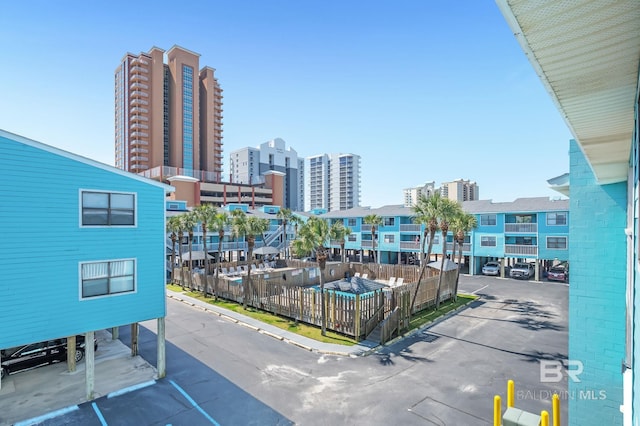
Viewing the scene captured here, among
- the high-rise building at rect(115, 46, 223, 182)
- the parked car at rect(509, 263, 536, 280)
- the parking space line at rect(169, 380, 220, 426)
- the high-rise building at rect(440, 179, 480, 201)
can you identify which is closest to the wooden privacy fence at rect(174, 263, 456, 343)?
the parking space line at rect(169, 380, 220, 426)

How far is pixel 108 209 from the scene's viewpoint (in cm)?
1316

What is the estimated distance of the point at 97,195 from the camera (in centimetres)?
1293

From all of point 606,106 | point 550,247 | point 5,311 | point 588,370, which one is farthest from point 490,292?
point 5,311

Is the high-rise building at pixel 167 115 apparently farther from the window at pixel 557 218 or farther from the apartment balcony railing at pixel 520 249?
the window at pixel 557 218

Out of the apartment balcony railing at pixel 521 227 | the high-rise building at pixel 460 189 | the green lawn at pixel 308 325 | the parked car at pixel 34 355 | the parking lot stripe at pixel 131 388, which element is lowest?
the green lawn at pixel 308 325

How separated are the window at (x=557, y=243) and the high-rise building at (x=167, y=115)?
234ft

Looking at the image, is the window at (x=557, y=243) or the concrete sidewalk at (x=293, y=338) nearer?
the concrete sidewalk at (x=293, y=338)

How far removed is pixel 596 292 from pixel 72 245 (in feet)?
53.5

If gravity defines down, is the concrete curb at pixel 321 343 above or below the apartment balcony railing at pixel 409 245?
below

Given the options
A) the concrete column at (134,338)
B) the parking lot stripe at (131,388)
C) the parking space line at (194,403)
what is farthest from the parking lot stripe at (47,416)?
the concrete column at (134,338)

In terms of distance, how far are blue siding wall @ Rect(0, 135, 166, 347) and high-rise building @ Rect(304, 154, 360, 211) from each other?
130 meters

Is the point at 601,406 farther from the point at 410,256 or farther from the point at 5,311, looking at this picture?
the point at 410,256

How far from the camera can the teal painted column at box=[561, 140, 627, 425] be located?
26.4 feet

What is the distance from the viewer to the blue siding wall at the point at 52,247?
A: 1112cm
